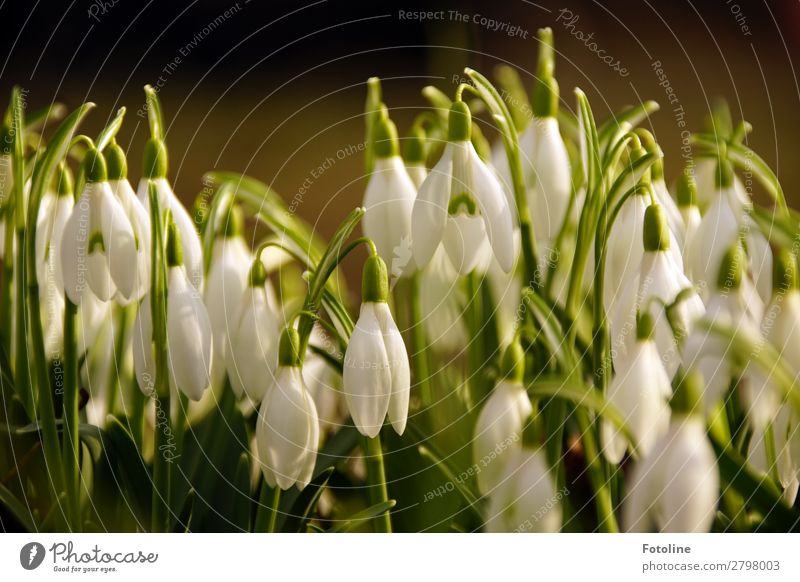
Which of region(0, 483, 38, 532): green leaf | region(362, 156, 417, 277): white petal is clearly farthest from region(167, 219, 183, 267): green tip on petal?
region(0, 483, 38, 532): green leaf

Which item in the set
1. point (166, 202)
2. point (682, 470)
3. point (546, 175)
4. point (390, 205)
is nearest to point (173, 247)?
point (166, 202)

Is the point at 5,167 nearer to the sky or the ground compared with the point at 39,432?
A: nearer to the sky

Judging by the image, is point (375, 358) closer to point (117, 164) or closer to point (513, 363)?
point (513, 363)

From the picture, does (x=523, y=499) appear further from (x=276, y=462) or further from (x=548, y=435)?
(x=276, y=462)

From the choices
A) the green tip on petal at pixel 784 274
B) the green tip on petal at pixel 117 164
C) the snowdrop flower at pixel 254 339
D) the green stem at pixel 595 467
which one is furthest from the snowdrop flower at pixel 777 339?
the green tip on petal at pixel 117 164
